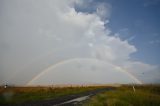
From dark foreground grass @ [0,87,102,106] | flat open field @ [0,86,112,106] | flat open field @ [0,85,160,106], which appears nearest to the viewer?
flat open field @ [0,85,160,106]

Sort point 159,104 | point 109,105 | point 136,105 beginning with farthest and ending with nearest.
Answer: point 159,104
point 136,105
point 109,105

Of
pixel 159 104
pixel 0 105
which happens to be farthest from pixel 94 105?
pixel 0 105

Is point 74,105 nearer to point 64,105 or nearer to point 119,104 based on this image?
point 64,105

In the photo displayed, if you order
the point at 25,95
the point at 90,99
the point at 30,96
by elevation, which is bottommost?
the point at 90,99

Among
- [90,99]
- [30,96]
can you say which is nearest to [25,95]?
[30,96]

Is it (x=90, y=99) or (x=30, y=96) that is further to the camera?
(x=30, y=96)

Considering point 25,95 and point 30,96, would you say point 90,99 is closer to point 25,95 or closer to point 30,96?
point 30,96

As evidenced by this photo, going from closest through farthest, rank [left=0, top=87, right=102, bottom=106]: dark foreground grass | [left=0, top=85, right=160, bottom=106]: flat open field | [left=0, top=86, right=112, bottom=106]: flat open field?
[left=0, top=85, right=160, bottom=106]: flat open field, [left=0, top=86, right=112, bottom=106]: flat open field, [left=0, top=87, right=102, bottom=106]: dark foreground grass

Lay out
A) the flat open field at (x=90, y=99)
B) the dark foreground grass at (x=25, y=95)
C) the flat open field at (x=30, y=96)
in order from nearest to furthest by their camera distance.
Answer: the flat open field at (x=90, y=99) → the flat open field at (x=30, y=96) → the dark foreground grass at (x=25, y=95)

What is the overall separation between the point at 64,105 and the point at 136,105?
6313 mm

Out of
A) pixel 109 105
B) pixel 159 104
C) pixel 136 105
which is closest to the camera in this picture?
pixel 109 105

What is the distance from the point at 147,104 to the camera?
19328 mm

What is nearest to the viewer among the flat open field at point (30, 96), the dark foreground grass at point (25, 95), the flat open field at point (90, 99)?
the flat open field at point (90, 99)

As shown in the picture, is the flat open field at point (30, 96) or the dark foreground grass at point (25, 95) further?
the dark foreground grass at point (25, 95)
